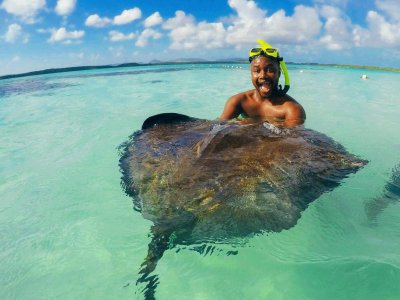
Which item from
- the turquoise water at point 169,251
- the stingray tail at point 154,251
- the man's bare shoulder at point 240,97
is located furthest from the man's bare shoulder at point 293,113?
the stingray tail at point 154,251

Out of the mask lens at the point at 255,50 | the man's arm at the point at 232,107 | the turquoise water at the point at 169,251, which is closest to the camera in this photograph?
the turquoise water at the point at 169,251

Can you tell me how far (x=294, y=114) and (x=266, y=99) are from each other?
582 millimetres

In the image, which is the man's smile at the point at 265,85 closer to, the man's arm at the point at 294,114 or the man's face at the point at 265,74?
the man's face at the point at 265,74

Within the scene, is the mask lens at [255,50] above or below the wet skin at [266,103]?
above

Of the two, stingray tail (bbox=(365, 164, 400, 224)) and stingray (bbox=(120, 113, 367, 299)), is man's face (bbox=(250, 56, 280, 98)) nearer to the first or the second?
stingray (bbox=(120, 113, 367, 299))

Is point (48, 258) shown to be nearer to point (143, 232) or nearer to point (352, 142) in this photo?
point (143, 232)

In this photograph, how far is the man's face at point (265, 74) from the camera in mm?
4614

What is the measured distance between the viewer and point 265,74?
4.70 metres

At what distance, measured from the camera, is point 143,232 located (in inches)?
127

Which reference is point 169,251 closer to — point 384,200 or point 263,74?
point 384,200

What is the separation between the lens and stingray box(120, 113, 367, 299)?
88.4 inches

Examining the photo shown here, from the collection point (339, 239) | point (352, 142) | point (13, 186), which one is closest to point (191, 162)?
point (339, 239)

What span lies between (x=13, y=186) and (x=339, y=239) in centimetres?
464

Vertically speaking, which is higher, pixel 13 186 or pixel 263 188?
pixel 263 188
